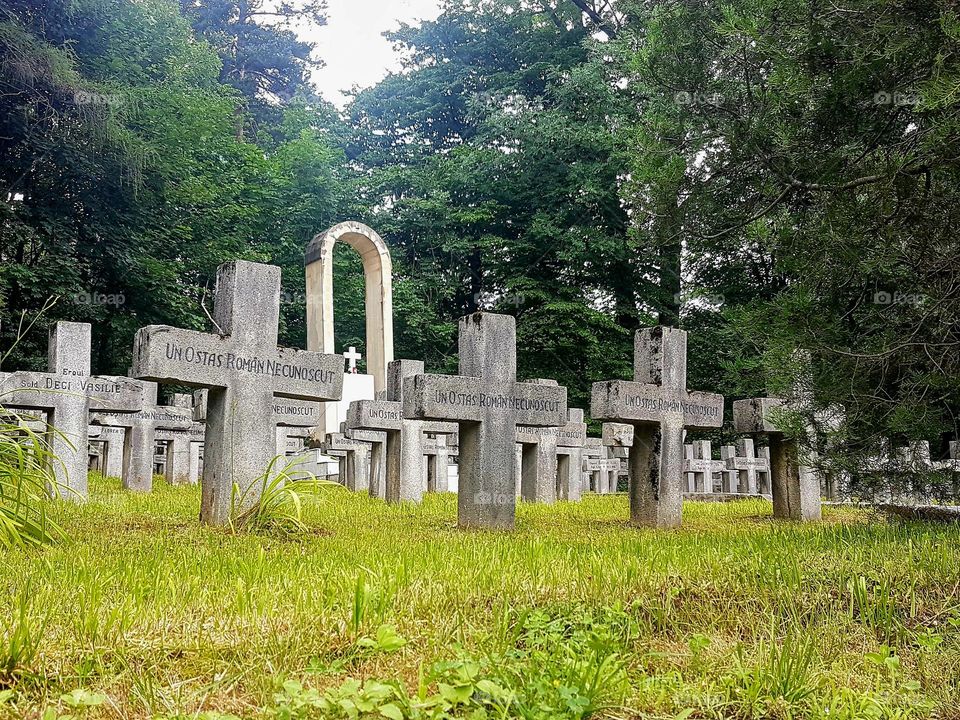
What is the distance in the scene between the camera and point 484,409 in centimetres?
786

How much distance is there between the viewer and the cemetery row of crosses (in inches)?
278

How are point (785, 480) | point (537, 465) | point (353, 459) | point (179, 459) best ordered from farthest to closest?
1. point (353, 459)
2. point (179, 459)
3. point (537, 465)
4. point (785, 480)

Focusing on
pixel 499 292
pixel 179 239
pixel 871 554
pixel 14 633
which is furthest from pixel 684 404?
pixel 499 292

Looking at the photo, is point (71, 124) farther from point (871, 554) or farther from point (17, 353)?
point (871, 554)

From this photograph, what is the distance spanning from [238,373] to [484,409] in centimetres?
211

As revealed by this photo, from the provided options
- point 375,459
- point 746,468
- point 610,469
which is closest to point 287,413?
point 375,459

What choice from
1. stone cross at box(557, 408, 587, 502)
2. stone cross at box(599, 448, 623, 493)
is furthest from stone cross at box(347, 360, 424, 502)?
stone cross at box(599, 448, 623, 493)

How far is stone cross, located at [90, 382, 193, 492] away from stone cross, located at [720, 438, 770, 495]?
9853 mm

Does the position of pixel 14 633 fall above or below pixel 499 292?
below

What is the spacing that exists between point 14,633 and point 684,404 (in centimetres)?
705

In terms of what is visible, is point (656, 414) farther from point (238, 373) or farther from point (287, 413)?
point (287, 413)

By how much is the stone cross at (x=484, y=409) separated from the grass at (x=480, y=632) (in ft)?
7.27

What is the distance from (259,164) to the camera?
2730 cm

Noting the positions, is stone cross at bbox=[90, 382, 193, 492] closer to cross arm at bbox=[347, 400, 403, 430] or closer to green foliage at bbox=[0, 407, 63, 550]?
cross arm at bbox=[347, 400, 403, 430]
